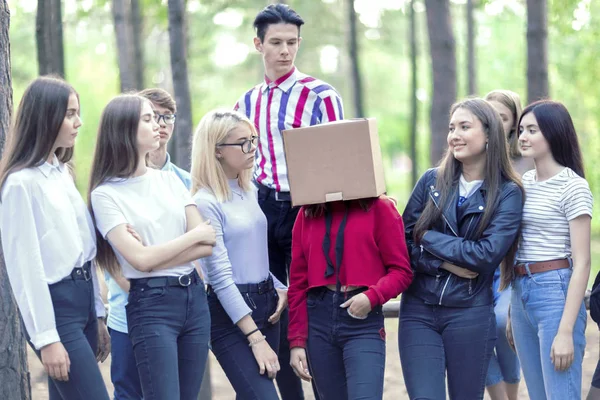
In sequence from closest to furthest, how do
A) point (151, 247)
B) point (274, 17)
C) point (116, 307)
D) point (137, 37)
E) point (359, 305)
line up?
1. point (151, 247)
2. point (359, 305)
3. point (116, 307)
4. point (274, 17)
5. point (137, 37)

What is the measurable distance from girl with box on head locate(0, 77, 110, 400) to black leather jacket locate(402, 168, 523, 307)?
1741 mm

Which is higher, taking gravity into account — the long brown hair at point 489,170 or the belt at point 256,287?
the long brown hair at point 489,170

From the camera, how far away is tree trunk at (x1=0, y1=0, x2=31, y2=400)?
502cm

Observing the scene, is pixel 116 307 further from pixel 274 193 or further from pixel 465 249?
pixel 465 249

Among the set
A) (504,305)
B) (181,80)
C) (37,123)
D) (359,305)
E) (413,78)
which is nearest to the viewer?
(37,123)

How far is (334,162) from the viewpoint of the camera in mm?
4605

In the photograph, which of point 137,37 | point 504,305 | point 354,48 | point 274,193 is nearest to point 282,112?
point 274,193

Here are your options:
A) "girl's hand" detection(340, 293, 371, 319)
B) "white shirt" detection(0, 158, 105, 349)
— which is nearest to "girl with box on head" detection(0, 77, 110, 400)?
"white shirt" detection(0, 158, 105, 349)

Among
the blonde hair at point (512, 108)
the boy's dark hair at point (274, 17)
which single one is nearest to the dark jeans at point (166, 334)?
the boy's dark hair at point (274, 17)

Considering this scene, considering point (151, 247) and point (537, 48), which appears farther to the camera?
point (537, 48)

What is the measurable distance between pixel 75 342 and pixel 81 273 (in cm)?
33

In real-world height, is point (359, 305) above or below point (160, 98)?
below

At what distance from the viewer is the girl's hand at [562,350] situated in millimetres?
4617

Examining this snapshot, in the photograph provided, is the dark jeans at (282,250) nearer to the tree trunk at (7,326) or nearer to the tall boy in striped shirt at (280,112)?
the tall boy in striped shirt at (280,112)
